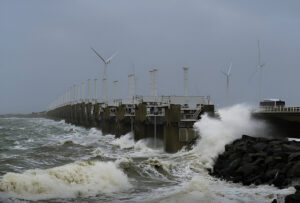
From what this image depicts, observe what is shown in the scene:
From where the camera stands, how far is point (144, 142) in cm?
3706

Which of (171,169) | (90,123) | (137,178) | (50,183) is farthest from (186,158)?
(90,123)

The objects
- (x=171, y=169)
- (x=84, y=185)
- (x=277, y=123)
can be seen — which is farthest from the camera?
(x=277, y=123)

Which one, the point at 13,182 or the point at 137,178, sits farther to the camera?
the point at 137,178

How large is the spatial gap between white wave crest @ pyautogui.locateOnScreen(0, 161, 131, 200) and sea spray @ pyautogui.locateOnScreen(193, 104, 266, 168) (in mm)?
6705

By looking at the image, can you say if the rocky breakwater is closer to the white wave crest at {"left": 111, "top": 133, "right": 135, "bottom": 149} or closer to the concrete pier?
the concrete pier

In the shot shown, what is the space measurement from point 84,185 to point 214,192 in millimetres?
5318

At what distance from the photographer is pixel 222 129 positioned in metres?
28.5

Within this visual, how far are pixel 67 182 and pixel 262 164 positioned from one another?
883 centimetres

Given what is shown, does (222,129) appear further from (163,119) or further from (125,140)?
(125,140)

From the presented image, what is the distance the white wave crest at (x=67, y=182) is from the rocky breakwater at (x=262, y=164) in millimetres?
5163

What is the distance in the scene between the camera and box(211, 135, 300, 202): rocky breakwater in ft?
53.0

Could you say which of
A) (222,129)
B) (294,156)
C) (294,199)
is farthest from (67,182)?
(222,129)

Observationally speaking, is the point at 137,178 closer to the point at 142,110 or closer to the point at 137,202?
the point at 137,202

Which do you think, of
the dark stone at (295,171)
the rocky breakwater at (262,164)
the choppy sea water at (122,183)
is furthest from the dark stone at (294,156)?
the choppy sea water at (122,183)
